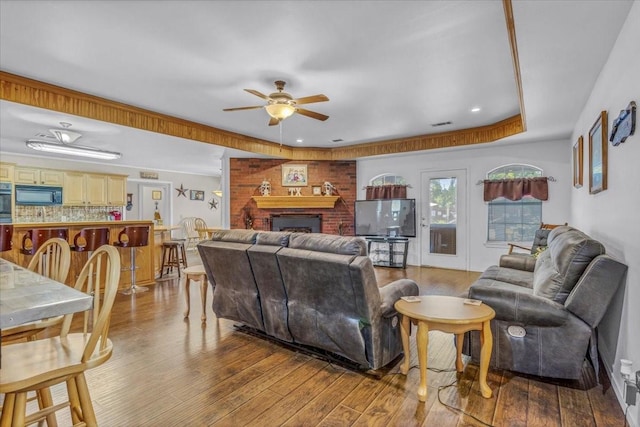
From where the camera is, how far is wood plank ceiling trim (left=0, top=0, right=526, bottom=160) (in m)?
3.37

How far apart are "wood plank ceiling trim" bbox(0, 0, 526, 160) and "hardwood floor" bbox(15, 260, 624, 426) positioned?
7.51ft

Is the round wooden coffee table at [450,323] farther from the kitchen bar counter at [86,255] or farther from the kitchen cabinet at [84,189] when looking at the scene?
the kitchen cabinet at [84,189]

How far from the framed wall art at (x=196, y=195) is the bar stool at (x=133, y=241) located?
5140 millimetres

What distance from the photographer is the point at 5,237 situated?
139 inches

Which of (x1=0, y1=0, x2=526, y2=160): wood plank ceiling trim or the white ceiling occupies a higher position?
the white ceiling

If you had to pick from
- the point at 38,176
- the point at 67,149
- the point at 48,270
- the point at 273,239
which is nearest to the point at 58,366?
the point at 48,270

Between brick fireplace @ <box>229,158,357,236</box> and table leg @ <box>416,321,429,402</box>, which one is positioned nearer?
table leg @ <box>416,321,429,402</box>

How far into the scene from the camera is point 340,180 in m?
7.23

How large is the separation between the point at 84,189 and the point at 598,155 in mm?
8556

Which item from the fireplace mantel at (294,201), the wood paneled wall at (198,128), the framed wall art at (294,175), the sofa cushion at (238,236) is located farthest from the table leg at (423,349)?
the framed wall art at (294,175)

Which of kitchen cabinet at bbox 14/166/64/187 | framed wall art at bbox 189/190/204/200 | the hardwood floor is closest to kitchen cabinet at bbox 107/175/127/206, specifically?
kitchen cabinet at bbox 14/166/64/187

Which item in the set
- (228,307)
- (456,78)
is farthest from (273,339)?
(456,78)

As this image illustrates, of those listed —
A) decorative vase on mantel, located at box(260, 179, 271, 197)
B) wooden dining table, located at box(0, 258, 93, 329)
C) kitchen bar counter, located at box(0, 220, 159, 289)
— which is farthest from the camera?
decorative vase on mantel, located at box(260, 179, 271, 197)

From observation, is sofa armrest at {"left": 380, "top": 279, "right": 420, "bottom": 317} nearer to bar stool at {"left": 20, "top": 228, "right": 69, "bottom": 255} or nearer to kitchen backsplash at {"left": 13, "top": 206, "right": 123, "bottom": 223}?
bar stool at {"left": 20, "top": 228, "right": 69, "bottom": 255}
